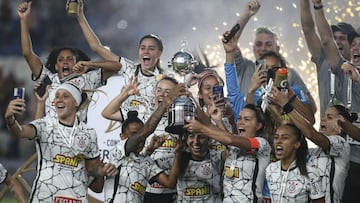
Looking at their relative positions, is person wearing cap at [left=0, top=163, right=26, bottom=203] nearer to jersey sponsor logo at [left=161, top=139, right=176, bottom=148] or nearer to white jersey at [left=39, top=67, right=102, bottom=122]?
white jersey at [left=39, top=67, right=102, bottom=122]

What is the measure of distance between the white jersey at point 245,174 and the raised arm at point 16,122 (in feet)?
4.42

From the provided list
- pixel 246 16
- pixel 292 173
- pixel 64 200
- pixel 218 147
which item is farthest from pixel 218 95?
pixel 64 200

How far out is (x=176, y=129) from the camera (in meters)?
6.76

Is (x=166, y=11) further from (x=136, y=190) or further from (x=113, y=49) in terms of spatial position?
(x=136, y=190)

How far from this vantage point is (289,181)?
6.57 m

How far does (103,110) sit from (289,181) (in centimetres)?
188

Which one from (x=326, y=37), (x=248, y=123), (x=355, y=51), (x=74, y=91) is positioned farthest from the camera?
(x=326, y=37)

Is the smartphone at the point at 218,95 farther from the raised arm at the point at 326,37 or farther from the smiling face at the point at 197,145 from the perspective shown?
the raised arm at the point at 326,37

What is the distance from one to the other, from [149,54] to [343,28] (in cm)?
149

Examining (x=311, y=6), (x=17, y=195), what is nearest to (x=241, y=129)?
(x=311, y=6)

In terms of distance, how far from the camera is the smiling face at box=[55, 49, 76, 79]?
775 cm

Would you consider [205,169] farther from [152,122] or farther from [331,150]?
[331,150]

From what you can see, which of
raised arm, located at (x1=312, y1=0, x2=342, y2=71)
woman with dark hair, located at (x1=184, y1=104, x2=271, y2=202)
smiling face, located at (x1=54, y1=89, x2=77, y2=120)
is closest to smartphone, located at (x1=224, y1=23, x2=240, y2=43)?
raised arm, located at (x1=312, y1=0, x2=342, y2=71)

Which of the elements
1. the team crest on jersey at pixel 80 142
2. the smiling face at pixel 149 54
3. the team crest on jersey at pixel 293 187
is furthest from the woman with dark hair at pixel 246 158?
the smiling face at pixel 149 54
